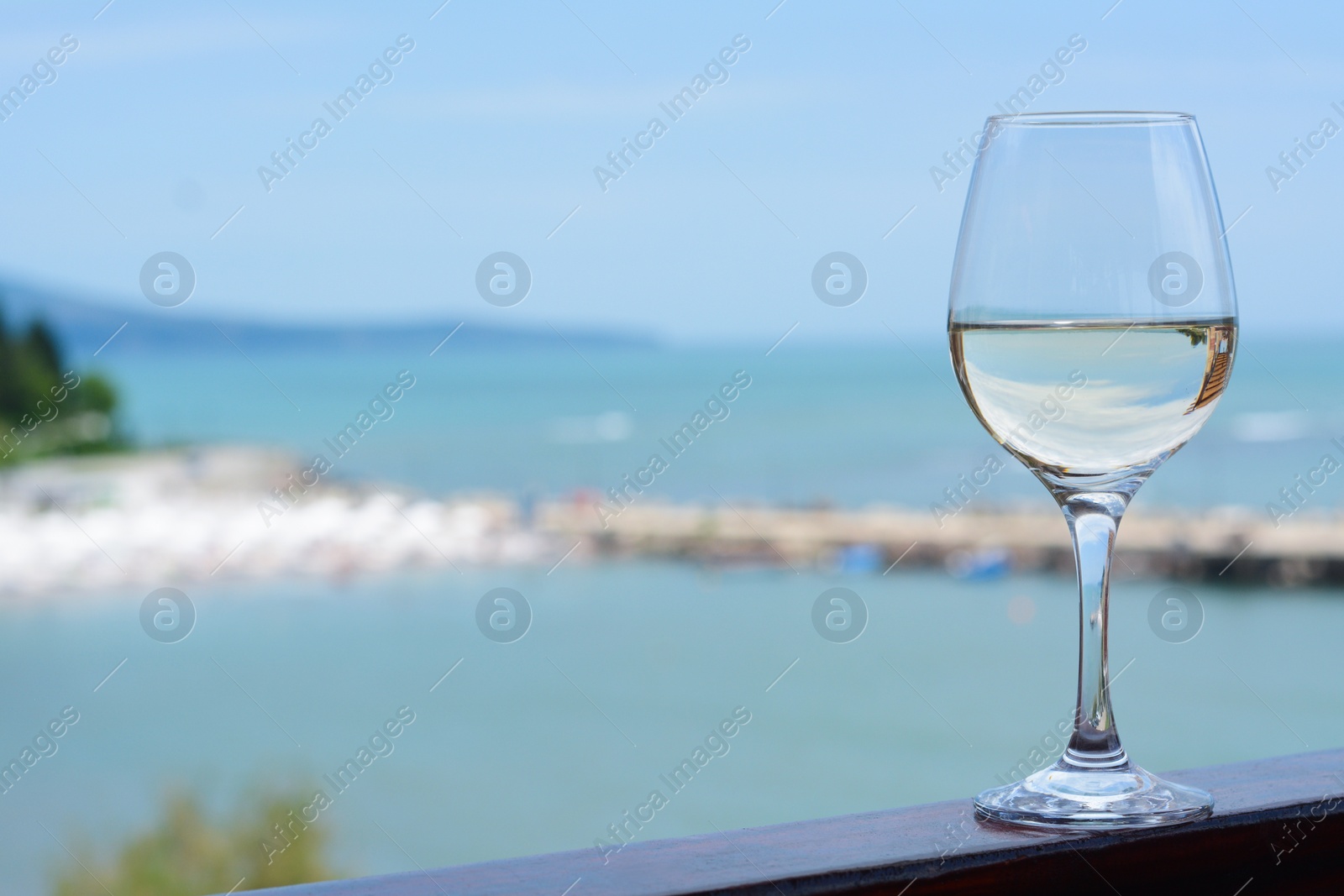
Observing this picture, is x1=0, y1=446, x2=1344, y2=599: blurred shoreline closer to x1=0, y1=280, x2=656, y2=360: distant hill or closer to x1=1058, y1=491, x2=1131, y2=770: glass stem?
x1=0, y1=280, x2=656, y2=360: distant hill

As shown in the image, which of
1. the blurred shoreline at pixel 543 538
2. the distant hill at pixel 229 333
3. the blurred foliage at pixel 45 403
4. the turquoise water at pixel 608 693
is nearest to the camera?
the turquoise water at pixel 608 693

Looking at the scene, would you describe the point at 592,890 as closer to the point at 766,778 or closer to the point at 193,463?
the point at 766,778

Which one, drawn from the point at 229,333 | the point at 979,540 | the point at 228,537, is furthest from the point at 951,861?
the point at 229,333

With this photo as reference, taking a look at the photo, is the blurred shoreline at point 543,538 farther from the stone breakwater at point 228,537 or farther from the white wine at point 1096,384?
the white wine at point 1096,384

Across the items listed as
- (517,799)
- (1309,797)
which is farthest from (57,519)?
(1309,797)

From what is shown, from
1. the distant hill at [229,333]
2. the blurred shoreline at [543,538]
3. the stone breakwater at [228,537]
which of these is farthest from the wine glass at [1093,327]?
the distant hill at [229,333]

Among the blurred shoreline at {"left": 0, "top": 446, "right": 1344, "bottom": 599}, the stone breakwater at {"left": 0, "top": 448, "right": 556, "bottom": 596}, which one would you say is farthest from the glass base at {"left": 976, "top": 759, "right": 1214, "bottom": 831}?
the stone breakwater at {"left": 0, "top": 448, "right": 556, "bottom": 596}
